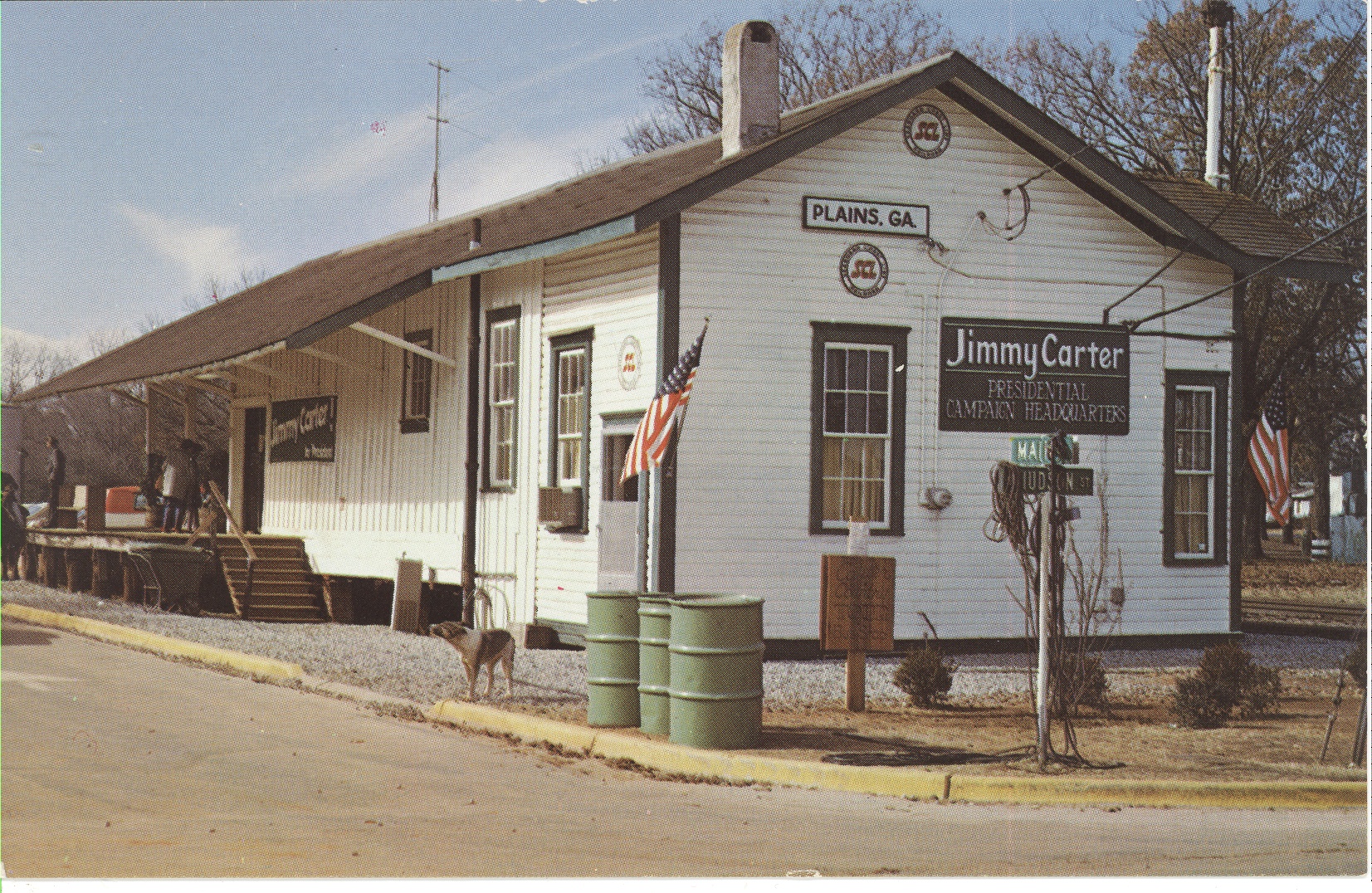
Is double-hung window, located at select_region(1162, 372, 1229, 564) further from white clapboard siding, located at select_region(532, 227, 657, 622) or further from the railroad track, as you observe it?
white clapboard siding, located at select_region(532, 227, 657, 622)

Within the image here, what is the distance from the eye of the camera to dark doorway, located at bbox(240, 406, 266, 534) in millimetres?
26094

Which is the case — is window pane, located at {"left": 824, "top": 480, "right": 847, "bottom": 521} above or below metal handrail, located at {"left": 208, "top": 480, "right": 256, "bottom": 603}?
above

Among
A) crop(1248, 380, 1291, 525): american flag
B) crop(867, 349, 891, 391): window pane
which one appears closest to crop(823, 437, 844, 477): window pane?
crop(867, 349, 891, 391): window pane

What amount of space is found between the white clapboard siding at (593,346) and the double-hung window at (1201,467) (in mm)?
6343

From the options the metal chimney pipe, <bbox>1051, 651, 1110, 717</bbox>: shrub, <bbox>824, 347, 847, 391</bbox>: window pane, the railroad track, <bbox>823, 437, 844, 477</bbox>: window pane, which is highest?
the metal chimney pipe

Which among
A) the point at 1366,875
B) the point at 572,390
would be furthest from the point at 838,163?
the point at 1366,875

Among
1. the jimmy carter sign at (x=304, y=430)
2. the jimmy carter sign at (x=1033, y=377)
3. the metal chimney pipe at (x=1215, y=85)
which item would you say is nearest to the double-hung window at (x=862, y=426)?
the jimmy carter sign at (x=1033, y=377)

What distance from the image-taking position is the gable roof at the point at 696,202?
51.6ft

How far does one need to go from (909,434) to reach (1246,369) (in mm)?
16291

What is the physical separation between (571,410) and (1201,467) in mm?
7233

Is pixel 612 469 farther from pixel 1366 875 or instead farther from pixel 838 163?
pixel 1366 875

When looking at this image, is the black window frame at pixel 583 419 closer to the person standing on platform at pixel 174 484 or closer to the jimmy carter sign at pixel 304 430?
the jimmy carter sign at pixel 304 430

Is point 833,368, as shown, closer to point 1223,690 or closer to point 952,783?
point 1223,690

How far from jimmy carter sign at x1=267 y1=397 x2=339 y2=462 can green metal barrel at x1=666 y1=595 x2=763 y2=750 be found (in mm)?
13482
